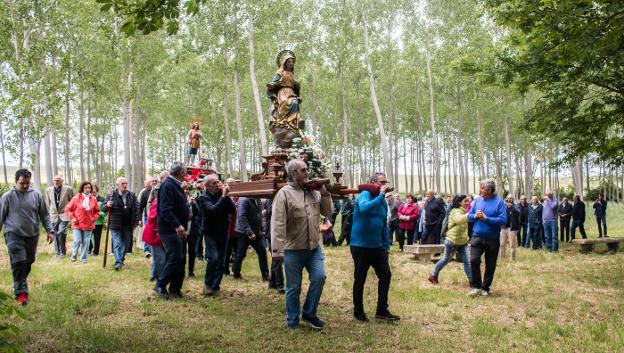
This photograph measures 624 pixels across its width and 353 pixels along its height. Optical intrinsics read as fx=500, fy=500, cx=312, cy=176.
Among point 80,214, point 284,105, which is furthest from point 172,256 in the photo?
point 80,214

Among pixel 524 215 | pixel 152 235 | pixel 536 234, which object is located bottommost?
pixel 536 234

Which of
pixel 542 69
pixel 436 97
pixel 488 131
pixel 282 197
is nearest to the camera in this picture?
pixel 282 197

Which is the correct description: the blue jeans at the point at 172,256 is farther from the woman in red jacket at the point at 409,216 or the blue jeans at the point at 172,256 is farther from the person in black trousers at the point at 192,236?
the woman in red jacket at the point at 409,216

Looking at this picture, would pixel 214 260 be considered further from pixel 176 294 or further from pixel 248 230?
pixel 248 230

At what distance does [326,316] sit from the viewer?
6414 millimetres

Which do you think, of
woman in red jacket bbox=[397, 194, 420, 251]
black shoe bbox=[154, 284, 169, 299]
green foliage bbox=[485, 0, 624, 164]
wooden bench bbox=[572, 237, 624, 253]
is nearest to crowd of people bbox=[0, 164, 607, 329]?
black shoe bbox=[154, 284, 169, 299]

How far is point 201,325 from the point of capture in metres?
5.75

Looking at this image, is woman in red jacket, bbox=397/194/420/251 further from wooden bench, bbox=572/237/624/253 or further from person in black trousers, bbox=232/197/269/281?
person in black trousers, bbox=232/197/269/281

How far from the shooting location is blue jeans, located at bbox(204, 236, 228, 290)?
24.2 ft

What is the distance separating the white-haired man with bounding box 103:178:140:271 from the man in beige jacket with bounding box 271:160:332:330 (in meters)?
5.04

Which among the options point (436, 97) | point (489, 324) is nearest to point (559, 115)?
point (489, 324)

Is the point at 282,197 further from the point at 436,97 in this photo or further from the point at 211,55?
the point at 436,97

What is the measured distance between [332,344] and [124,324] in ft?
7.92

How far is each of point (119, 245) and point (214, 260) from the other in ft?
10.5
